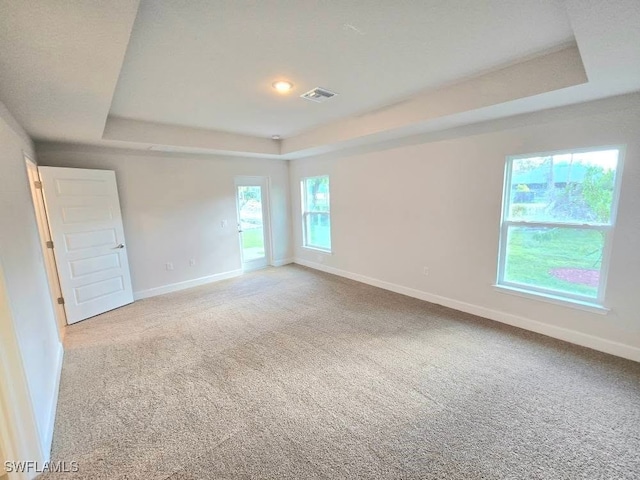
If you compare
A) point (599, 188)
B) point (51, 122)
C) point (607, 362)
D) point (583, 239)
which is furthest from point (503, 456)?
point (51, 122)

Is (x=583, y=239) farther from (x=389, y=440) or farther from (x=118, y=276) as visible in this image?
(x=118, y=276)

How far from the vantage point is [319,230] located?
5.70 m

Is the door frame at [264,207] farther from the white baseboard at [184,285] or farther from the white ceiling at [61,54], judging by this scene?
the white ceiling at [61,54]

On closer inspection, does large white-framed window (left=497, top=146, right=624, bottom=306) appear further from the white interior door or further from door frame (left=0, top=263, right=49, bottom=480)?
the white interior door

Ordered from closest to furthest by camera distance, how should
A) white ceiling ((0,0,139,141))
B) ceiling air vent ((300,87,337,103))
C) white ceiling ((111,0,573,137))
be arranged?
white ceiling ((0,0,139,141))
white ceiling ((111,0,573,137))
ceiling air vent ((300,87,337,103))

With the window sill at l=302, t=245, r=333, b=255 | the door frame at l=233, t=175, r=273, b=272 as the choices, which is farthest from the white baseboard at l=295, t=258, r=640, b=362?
the door frame at l=233, t=175, r=273, b=272

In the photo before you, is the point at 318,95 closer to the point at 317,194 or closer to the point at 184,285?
the point at 317,194

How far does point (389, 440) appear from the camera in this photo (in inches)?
68.1

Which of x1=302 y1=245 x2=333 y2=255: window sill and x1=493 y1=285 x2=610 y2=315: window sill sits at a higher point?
x1=302 y1=245 x2=333 y2=255: window sill

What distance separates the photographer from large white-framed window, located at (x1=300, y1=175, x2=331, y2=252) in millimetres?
5375

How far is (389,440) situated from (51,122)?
13.0 feet

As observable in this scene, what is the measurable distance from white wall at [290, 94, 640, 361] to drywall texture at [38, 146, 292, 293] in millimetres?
1702

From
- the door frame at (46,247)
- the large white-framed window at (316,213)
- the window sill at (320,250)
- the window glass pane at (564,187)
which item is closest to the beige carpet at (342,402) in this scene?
the door frame at (46,247)

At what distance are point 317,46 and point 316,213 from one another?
12.6 feet
